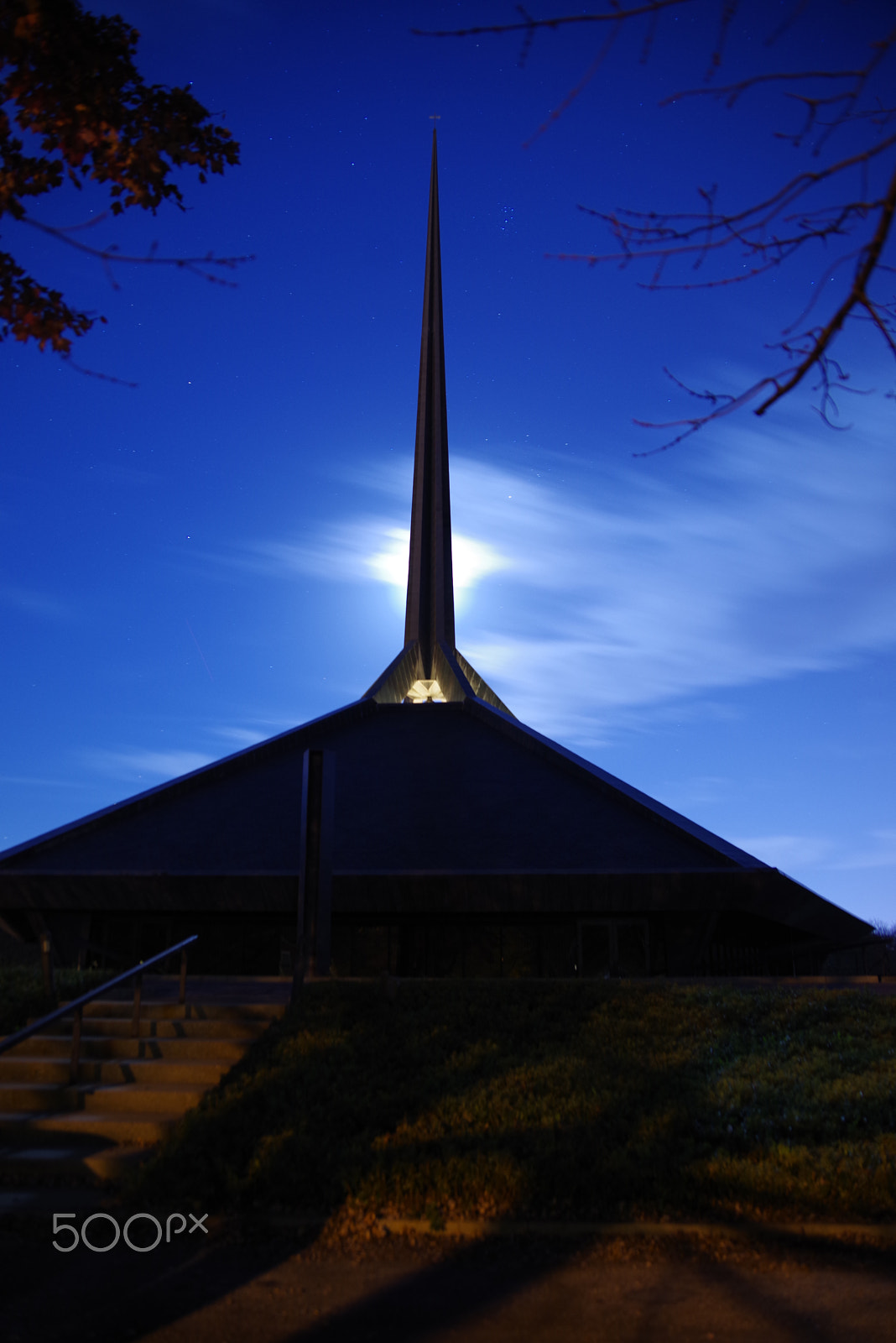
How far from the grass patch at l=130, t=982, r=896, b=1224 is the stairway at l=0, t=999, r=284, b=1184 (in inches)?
15.4

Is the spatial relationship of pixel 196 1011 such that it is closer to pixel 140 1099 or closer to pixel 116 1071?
pixel 116 1071

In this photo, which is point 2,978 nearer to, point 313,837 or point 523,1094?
point 313,837

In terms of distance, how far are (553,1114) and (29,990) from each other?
6737 millimetres

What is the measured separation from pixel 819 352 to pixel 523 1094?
239 inches

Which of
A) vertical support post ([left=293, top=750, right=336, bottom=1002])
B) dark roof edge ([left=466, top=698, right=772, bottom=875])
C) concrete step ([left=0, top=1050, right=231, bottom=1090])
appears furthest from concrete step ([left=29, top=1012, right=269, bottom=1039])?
dark roof edge ([left=466, top=698, right=772, bottom=875])

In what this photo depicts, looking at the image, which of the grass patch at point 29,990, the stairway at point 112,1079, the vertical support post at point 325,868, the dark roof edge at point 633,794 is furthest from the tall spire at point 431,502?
the stairway at point 112,1079

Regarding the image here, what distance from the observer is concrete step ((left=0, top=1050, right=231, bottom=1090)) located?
8711 mm

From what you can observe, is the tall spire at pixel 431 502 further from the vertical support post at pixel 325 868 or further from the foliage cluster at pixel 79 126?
the foliage cluster at pixel 79 126

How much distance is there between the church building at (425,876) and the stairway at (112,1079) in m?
8.29

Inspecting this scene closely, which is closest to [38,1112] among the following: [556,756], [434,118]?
[556,756]

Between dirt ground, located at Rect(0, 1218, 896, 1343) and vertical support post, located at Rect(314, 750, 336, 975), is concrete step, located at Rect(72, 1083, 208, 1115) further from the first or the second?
vertical support post, located at Rect(314, 750, 336, 975)

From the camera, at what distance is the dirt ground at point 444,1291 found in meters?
4.61

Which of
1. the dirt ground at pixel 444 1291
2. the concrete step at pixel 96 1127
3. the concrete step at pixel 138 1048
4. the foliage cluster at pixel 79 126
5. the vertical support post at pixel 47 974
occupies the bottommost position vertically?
the dirt ground at pixel 444 1291

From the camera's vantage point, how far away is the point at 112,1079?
345 inches
